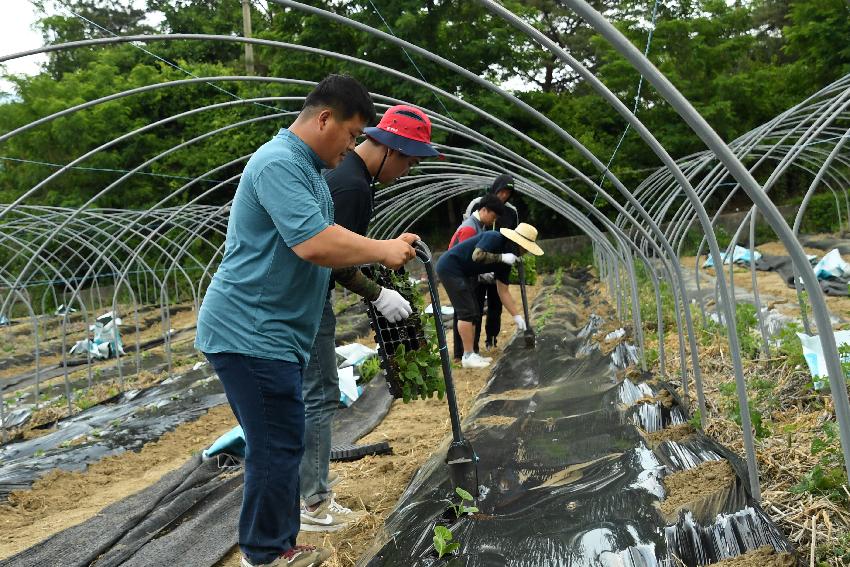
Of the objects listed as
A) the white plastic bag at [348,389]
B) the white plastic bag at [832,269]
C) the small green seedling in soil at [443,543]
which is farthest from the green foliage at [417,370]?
the white plastic bag at [832,269]

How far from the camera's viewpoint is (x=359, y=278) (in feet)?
10.7

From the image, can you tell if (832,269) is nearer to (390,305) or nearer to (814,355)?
(814,355)

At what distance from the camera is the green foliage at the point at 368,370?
779 centimetres

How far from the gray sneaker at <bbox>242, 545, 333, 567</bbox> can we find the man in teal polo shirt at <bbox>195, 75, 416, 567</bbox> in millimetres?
14

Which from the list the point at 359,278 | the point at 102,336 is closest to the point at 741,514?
the point at 359,278

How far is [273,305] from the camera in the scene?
109 inches

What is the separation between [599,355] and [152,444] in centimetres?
386

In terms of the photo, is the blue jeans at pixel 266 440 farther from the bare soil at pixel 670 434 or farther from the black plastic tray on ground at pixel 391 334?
the bare soil at pixel 670 434

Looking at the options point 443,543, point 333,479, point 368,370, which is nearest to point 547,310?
point 368,370

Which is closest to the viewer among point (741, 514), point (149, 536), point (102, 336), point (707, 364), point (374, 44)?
point (741, 514)

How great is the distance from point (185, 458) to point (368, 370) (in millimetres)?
2332

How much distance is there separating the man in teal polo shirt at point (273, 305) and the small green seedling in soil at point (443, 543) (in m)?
0.58

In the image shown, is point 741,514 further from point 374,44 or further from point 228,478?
point 374,44

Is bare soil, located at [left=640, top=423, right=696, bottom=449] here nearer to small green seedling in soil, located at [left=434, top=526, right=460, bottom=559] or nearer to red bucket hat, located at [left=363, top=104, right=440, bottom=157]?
small green seedling in soil, located at [left=434, top=526, right=460, bottom=559]
